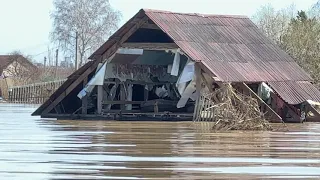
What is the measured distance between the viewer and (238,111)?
85.1 ft

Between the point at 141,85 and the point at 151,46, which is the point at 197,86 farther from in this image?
the point at 141,85

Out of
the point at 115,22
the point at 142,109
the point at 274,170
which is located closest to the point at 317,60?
the point at 142,109

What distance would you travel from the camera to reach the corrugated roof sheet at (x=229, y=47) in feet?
108

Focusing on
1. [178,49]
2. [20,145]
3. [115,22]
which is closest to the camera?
[20,145]

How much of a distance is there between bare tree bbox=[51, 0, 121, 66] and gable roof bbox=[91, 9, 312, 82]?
56999 millimetres

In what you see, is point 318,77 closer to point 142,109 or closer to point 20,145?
point 142,109

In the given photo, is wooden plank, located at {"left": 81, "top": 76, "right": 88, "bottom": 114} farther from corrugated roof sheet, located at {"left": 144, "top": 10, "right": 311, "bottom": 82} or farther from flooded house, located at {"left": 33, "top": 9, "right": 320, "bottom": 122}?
corrugated roof sheet, located at {"left": 144, "top": 10, "right": 311, "bottom": 82}

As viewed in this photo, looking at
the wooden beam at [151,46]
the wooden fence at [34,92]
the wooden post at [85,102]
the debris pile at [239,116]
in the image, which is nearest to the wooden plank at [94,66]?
the wooden post at [85,102]

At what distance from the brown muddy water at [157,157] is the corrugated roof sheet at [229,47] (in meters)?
11.8

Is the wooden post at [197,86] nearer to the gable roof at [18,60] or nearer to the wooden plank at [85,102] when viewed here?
the wooden plank at [85,102]

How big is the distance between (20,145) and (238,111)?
10.1m

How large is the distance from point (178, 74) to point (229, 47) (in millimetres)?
2400

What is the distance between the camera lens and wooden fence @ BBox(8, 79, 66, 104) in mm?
65531

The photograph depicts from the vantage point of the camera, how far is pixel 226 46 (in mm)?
35281
